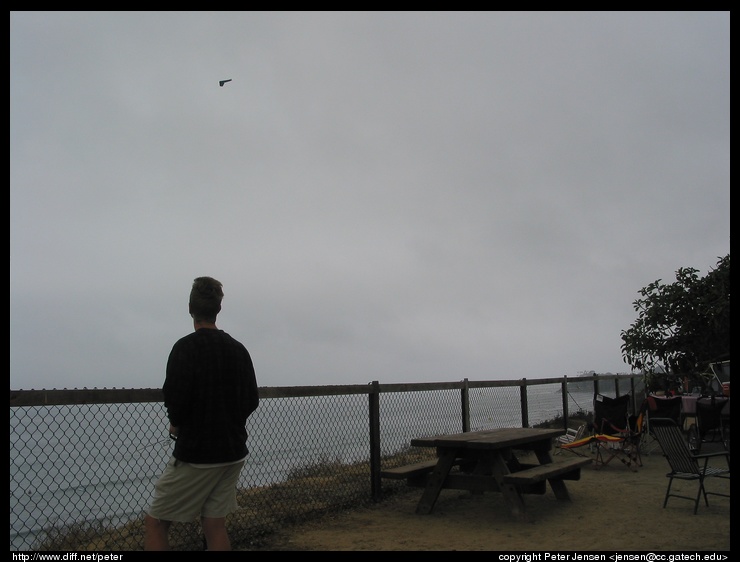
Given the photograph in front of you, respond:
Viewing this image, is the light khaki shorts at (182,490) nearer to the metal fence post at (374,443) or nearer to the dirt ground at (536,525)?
the dirt ground at (536,525)

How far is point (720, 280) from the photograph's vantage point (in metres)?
13.2

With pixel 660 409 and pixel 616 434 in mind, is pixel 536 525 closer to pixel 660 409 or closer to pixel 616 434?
pixel 616 434

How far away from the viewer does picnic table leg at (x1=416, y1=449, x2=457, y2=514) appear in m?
6.18

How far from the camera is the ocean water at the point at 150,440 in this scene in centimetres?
444

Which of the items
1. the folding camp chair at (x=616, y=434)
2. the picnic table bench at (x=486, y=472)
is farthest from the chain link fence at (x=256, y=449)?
the folding camp chair at (x=616, y=434)

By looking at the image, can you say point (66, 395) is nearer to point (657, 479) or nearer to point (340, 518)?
point (340, 518)

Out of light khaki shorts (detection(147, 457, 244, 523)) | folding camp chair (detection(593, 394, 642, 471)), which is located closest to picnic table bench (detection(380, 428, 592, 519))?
folding camp chair (detection(593, 394, 642, 471))

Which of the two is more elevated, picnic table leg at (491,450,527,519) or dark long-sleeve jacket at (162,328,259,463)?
dark long-sleeve jacket at (162,328,259,463)

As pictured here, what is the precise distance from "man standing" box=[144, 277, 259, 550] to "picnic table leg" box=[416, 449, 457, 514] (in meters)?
2.89

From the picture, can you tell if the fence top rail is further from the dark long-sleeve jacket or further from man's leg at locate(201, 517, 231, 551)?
man's leg at locate(201, 517, 231, 551)

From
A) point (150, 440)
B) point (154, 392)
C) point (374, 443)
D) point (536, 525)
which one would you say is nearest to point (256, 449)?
point (150, 440)
